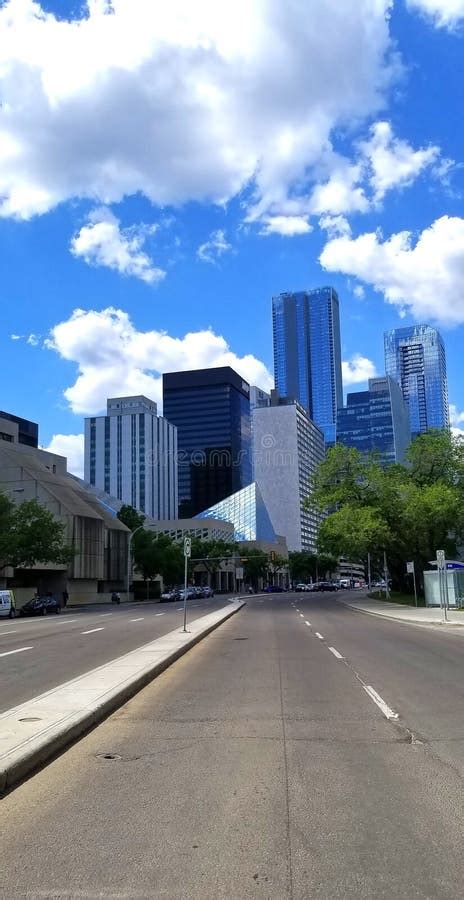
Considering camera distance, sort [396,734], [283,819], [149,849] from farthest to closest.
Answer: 1. [396,734]
2. [283,819]
3. [149,849]

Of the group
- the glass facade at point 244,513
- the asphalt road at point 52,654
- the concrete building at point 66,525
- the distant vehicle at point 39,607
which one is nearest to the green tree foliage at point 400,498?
the distant vehicle at point 39,607

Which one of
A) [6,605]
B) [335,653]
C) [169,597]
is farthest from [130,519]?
[335,653]

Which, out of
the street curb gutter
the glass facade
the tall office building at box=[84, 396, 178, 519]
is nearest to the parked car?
the street curb gutter

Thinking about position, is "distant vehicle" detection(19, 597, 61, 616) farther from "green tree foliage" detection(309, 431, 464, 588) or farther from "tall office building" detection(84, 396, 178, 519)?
"tall office building" detection(84, 396, 178, 519)

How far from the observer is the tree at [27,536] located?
51.6 m

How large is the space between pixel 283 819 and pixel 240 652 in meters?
12.6

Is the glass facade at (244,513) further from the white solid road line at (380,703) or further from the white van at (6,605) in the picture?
the white solid road line at (380,703)

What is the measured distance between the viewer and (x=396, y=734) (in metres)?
8.15

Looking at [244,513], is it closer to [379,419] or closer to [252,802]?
[379,419]

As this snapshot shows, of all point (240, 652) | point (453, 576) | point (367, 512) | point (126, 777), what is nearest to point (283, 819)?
point (126, 777)

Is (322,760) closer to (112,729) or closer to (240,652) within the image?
(112,729)

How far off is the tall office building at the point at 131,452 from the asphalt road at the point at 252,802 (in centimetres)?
16734

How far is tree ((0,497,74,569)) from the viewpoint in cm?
5162

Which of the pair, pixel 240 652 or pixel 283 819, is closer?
pixel 283 819
